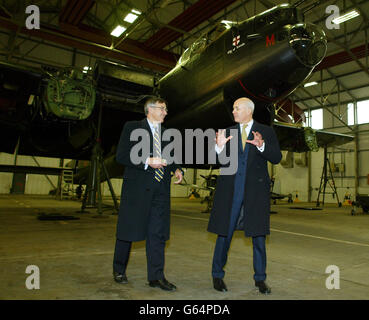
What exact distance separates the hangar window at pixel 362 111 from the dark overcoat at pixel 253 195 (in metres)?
Result: 23.8

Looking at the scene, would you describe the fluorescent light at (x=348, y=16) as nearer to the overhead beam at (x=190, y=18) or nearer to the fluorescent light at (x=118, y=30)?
the overhead beam at (x=190, y=18)

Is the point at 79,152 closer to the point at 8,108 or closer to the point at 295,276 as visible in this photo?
the point at 8,108

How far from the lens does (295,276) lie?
257 cm

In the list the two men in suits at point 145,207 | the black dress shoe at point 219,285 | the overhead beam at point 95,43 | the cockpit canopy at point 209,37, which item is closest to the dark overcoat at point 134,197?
the two men in suits at point 145,207

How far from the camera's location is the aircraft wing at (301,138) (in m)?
10.5

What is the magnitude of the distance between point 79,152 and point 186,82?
231 inches

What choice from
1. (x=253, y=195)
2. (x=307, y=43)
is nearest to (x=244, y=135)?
Answer: (x=253, y=195)

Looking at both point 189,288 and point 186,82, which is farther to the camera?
point 186,82

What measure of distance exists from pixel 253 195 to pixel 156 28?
713 inches

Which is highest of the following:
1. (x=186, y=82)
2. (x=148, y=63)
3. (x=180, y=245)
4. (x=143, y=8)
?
(x=143, y=8)

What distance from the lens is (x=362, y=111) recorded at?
22.2 m

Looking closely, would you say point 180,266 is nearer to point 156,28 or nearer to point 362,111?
point 156,28

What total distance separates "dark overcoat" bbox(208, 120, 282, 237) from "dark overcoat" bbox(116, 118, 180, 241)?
44cm
